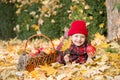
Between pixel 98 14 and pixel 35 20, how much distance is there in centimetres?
234

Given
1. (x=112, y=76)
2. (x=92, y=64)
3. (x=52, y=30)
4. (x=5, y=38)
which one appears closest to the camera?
(x=112, y=76)

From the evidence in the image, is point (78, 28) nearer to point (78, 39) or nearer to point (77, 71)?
point (78, 39)

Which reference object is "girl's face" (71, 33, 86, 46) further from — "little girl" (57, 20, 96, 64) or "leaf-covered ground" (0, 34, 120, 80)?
"leaf-covered ground" (0, 34, 120, 80)

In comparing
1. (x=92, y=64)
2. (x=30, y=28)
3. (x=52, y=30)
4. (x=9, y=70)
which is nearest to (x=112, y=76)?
(x=92, y=64)

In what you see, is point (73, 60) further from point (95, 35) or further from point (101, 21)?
point (101, 21)

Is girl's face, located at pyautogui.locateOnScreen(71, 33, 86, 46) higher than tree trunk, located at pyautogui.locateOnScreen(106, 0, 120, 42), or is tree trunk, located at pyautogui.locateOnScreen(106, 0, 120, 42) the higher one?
tree trunk, located at pyautogui.locateOnScreen(106, 0, 120, 42)

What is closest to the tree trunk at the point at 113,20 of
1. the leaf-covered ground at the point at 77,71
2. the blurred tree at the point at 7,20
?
the leaf-covered ground at the point at 77,71

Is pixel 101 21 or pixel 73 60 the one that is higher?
pixel 101 21

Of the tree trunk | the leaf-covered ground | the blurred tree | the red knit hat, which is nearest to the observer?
the leaf-covered ground

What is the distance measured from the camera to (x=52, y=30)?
1095cm

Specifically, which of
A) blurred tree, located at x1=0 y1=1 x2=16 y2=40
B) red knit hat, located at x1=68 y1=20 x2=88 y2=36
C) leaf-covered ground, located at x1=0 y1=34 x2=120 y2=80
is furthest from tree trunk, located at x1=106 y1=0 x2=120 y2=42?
blurred tree, located at x1=0 y1=1 x2=16 y2=40

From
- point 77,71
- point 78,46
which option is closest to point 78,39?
point 78,46

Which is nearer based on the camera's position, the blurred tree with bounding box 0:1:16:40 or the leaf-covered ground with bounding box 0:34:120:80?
the leaf-covered ground with bounding box 0:34:120:80

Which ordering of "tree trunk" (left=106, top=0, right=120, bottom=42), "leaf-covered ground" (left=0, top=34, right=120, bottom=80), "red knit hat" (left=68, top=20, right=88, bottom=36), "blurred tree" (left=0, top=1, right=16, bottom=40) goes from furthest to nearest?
"blurred tree" (left=0, top=1, right=16, bottom=40) < "tree trunk" (left=106, top=0, right=120, bottom=42) < "red knit hat" (left=68, top=20, right=88, bottom=36) < "leaf-covered ground" (left=0, top=34, right=120, bottom=80)
